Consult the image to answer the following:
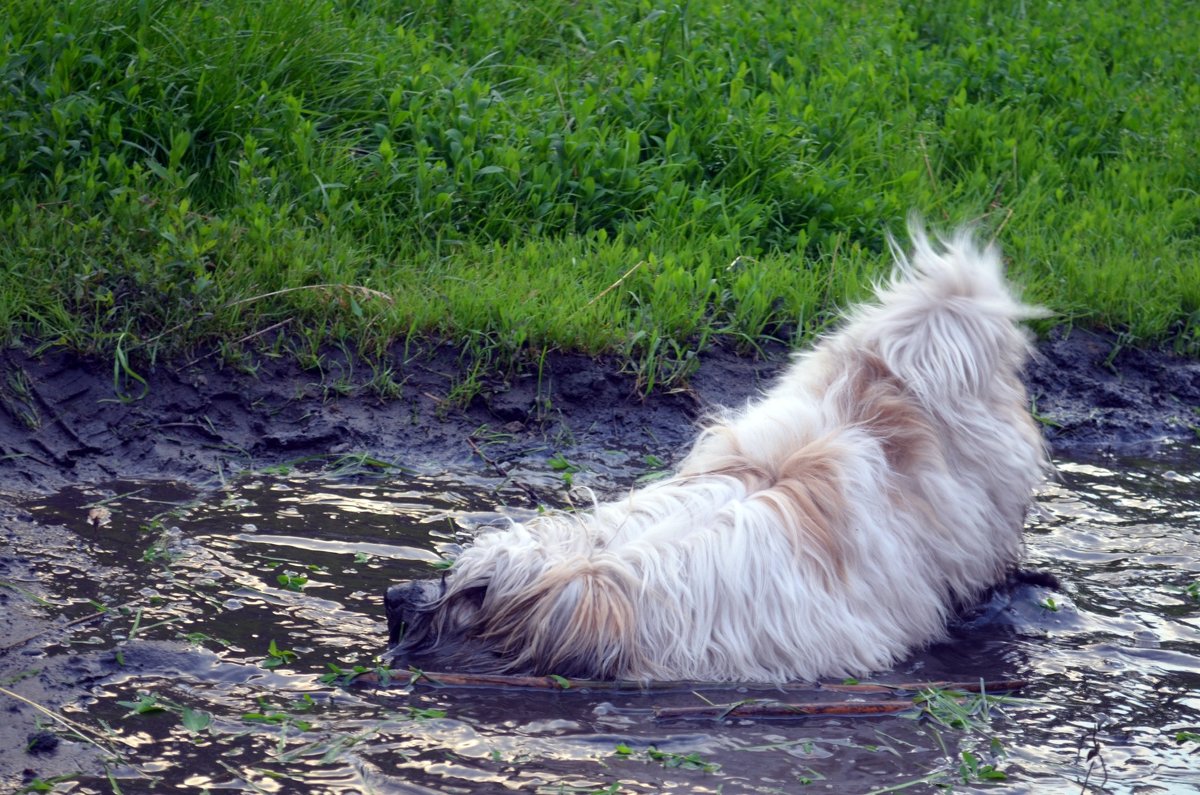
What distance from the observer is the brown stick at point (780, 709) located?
3363 millimetres

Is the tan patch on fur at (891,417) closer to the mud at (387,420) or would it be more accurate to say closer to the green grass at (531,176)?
the mud at (387,420)

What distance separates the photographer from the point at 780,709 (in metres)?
3.43

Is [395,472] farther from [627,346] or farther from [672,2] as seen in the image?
[672,2]

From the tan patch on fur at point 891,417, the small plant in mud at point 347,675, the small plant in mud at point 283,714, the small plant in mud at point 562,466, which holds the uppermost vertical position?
the tan patch on fur at point 891,417

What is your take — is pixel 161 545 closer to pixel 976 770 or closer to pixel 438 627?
pixel 438 627

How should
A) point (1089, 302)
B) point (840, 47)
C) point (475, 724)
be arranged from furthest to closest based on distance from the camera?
point (840, 47) < point (1089, 302) < point (475, 724)

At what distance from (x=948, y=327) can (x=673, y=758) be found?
5.49 ft

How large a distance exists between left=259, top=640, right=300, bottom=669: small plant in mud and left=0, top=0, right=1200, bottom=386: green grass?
2.02 meters

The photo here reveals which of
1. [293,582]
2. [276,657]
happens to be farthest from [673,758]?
[293,582]

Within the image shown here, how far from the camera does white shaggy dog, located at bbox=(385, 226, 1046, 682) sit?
11.4ft

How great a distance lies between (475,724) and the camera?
10.7ft

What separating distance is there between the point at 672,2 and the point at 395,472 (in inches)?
168

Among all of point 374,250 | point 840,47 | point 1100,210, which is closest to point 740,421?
point 374,250

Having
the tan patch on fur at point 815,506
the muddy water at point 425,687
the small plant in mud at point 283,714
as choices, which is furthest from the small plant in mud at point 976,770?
the small plant in mud at point 283,714
